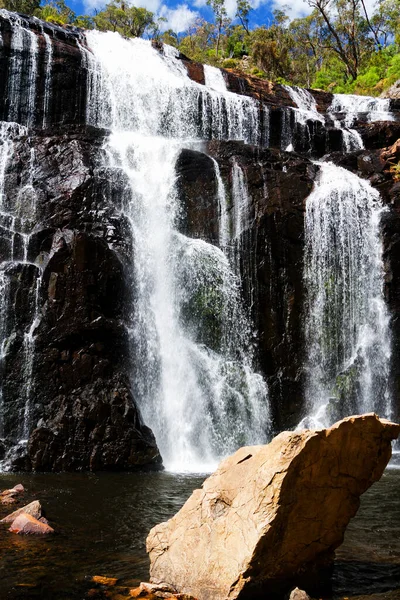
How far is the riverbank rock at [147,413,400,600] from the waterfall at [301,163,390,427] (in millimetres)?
12696

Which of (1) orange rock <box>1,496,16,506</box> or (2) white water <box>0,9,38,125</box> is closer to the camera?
(1) orange rock <box>1,496,16,506</box>

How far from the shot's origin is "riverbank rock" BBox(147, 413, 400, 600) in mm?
5137

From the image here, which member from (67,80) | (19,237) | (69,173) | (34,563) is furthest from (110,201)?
(34,563)

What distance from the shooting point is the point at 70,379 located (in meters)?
15.7

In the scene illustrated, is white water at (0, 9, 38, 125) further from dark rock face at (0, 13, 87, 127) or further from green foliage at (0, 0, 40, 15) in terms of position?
green foliage at (0, 0, 40, 15)

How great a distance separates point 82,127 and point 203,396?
427 inches

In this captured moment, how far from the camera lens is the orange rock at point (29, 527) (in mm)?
7660

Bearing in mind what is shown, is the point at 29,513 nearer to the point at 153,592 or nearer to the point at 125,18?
the point at 153,592

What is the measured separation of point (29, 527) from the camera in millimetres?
7727

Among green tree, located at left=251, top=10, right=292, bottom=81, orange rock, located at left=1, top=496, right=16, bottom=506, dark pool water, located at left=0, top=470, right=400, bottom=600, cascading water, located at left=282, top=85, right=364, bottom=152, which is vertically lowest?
dark pool water, located at left=0, top=470, right=400, bottom=600

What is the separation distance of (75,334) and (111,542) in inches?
361

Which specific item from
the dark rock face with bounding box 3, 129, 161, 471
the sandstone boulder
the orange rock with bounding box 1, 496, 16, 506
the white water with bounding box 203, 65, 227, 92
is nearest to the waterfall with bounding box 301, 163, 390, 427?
the dark rock face with bounding box 3, 129, 161, 471

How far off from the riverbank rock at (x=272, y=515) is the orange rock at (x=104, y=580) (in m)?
0.44

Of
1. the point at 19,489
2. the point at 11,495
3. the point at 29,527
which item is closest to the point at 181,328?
the point at 19,489
